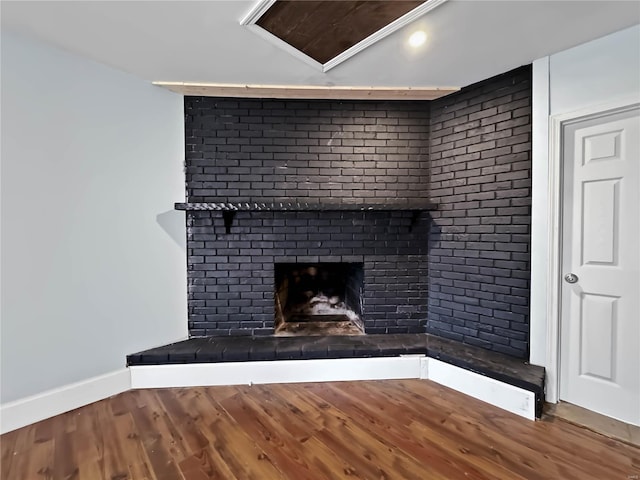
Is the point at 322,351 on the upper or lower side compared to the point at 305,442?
upper

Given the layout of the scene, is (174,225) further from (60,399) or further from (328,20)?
(328,20)

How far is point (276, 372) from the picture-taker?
2195mm

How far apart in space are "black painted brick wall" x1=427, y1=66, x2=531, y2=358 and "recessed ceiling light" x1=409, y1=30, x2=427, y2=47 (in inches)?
31.8

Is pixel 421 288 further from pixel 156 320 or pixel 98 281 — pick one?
pixel 98 281

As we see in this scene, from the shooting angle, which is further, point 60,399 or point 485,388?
point 485,388

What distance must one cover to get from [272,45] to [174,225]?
1538 millimetres

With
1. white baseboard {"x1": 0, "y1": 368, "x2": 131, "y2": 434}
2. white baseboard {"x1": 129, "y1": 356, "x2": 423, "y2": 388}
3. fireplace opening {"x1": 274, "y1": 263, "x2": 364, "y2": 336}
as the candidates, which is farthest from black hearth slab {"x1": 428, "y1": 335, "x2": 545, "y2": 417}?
white baseboard {"x1": 0, "y1": 368, "x2": 131, "y2": 434}

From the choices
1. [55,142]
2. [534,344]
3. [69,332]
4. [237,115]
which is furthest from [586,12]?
[69,332]

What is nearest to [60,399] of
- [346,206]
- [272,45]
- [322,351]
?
[322,351]

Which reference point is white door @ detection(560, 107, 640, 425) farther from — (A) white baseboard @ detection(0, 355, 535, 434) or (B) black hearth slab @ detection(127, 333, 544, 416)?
(A) white baseboard @ detection(0, 355, 535, 434)

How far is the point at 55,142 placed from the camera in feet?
6.02

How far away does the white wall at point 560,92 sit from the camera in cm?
166

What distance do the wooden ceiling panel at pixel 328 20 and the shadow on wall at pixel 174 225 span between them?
1.53m

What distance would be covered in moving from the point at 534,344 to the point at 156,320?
281 centimetres
